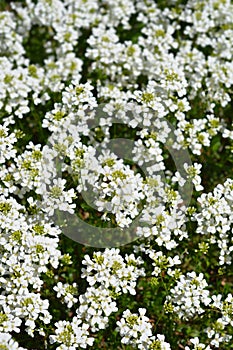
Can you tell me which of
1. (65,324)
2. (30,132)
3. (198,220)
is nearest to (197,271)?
Result: (198,220)

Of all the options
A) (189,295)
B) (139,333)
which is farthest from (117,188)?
(139,333)

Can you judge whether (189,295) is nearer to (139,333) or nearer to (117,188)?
(139,333)

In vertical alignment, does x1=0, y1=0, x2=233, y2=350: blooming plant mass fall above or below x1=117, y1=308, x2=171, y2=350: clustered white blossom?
above

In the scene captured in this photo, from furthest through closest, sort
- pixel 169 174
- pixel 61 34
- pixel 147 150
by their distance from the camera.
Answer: pixel 61 34, pixel 169 174, pixel 147 150

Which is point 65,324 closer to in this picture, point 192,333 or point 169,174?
point 192,333

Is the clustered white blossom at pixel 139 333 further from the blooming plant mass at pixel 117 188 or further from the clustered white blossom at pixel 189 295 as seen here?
the clustered white blossom at pixel 189 295

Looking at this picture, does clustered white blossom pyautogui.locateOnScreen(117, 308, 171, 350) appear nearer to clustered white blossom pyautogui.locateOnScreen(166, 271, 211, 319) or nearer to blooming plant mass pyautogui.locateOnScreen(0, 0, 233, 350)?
blooming plant mass pyautogui.locateOnScreen(0, 0, 233, 350)

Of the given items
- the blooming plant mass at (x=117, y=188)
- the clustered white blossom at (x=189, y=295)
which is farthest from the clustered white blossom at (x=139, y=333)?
the clustered white blossom at (x=189, y=295)

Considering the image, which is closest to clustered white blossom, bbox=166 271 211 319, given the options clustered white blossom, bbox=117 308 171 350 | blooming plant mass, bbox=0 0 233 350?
blooming plant mass, bbox=0 0 233 350
